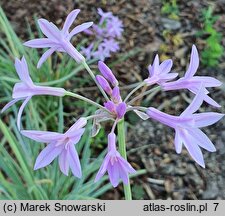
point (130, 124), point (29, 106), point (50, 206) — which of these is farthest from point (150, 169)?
point (50, 206)

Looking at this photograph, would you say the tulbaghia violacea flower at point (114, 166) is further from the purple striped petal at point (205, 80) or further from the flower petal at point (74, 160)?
the purple striped petal at point (205, 80)

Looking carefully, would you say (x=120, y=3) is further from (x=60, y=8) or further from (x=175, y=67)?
(x=175, y=67)

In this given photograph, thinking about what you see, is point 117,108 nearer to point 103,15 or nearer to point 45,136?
point 45,136

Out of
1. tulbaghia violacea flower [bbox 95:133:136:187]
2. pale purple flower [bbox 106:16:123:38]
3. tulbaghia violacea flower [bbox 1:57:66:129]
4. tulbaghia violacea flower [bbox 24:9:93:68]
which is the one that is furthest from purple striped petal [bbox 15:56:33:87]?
pale purple flower [bbox 106:16:123:38]

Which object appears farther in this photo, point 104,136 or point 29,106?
point 104,136

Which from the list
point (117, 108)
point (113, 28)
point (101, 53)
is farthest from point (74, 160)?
point (113, 28)

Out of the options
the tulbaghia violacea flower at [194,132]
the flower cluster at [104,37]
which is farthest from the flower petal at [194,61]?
the flower cluster at [104,37]
